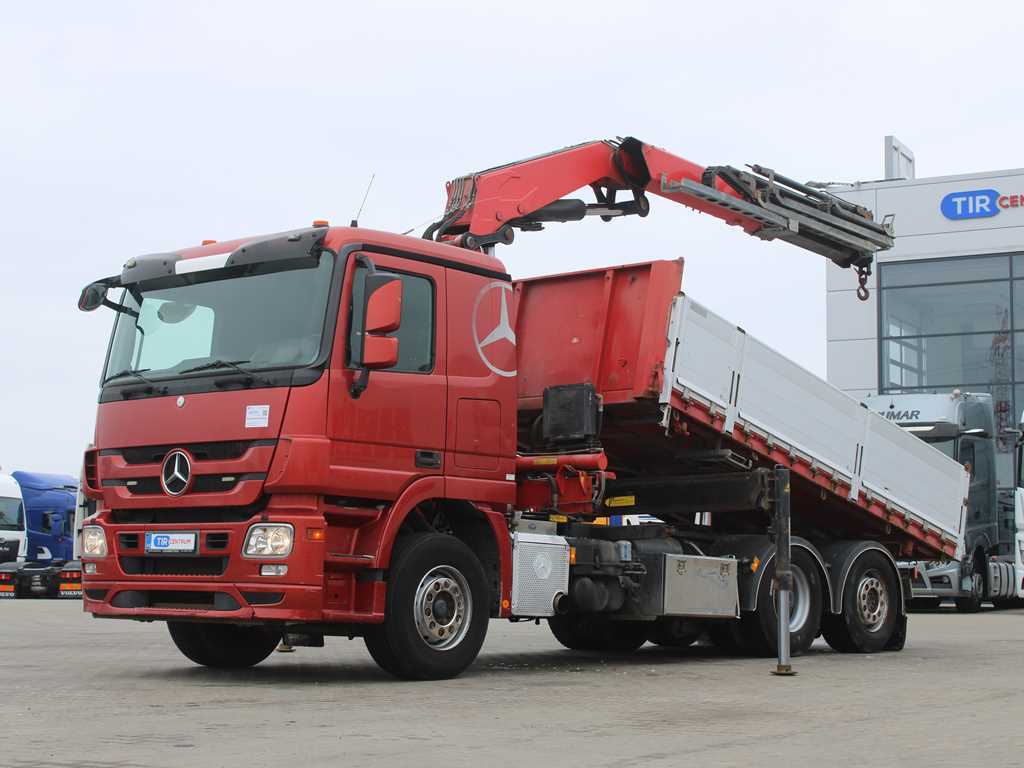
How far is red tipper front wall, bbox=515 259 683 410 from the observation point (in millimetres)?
12469

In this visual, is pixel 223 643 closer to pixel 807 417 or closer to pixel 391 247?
pixel 391 247

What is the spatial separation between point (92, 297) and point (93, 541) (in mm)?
1817

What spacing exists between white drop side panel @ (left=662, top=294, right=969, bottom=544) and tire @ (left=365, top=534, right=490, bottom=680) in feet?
7.91

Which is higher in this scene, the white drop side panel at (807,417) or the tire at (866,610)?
the white drop side panel at (807,417)

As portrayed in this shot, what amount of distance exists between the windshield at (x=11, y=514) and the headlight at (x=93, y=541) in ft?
90.6

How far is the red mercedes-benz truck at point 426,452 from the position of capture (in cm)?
1030

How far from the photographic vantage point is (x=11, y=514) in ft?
123

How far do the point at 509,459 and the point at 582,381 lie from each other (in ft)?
4.34

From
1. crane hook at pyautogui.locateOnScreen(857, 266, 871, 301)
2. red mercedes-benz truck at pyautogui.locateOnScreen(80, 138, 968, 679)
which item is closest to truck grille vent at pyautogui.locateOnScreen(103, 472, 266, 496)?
red mercedes-benz truck at pyautogui.locateOnScreen(80, 138, 968, 679)

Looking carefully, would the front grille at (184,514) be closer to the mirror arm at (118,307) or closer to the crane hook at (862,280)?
the mirror arm at (118,307)

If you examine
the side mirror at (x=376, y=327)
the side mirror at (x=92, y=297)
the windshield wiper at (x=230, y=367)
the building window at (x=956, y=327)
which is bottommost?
the windshield wiper at (x=230, y=367)

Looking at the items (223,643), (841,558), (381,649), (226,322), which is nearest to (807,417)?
(841,558)

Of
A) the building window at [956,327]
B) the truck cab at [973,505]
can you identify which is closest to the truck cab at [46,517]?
the truck cab at [973,505]

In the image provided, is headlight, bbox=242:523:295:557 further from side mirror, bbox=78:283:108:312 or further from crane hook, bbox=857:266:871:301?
crane hook, bbox=857:266:871:301
